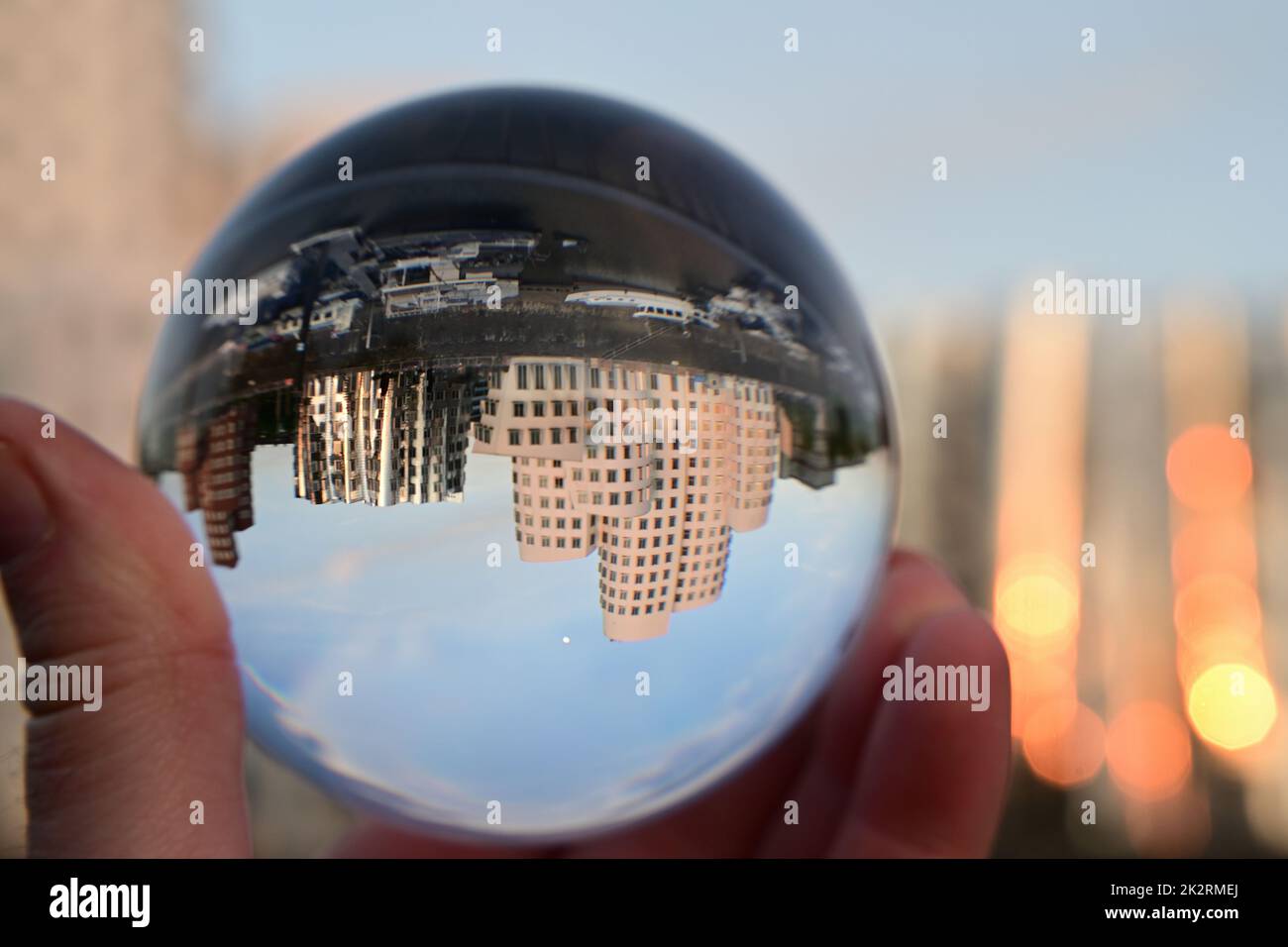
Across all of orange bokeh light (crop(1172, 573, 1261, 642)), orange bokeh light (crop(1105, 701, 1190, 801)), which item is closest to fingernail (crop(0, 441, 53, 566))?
orange bokeh light (crop(1172, 573, 1261, 642))

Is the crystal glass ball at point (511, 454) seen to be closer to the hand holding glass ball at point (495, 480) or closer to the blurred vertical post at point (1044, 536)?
the hand holding glass ball at point (495, 480)

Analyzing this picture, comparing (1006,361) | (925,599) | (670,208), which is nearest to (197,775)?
(670,208)

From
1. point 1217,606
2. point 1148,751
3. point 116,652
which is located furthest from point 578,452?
point 1148,751

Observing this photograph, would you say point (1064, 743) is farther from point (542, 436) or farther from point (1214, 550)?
point (542, 436)

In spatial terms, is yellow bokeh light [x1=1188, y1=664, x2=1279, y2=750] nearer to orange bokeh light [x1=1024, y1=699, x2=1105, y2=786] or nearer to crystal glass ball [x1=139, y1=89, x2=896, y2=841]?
orange bokeh light [x1=1024, y1=699, x2=1105, y2=786]

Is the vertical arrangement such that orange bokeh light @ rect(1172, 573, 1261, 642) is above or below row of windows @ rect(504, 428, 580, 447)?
below
